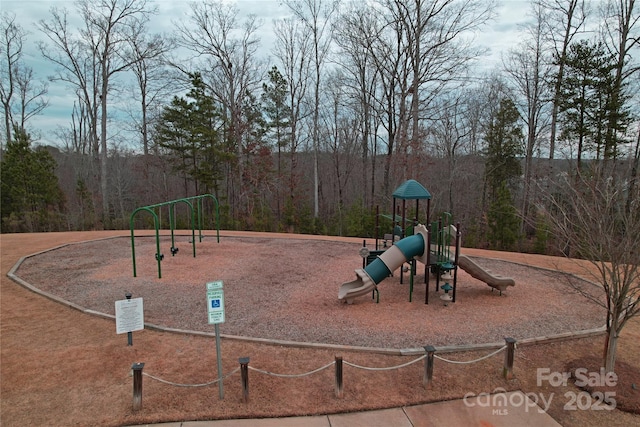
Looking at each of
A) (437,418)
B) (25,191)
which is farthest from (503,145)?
(25,191)

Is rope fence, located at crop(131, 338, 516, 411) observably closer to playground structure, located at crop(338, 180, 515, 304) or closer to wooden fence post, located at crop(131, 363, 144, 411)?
wooden fence post, located at crop(131, 363, 144, 411)

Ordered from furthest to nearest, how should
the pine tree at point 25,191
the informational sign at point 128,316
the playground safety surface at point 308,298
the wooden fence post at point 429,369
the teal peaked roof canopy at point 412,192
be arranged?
the pine tree at point 25,191 → the teal peaked roof canopy at point 412,192 → the playground safety surface at point 308,298 → the informational sign at point 128,316 → the wooden fence post at point 429,369

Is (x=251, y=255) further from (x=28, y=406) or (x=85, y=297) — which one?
(x=28, y=406)

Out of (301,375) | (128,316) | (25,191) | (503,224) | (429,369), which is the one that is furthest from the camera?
(25,191)

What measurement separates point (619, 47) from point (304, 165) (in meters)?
21.6

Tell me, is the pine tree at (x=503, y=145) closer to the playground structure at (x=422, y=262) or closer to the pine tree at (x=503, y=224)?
the pine tree at (x=503, y=224)

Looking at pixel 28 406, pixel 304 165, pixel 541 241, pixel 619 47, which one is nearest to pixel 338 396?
pixel 28 406

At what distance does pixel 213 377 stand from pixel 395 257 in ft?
13.9

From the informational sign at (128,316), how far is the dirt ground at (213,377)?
429mm

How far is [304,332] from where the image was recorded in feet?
18.8

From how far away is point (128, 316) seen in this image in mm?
4855

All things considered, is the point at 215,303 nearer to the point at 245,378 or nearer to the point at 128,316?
the point at 245,378

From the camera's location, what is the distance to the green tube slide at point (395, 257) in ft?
23.4

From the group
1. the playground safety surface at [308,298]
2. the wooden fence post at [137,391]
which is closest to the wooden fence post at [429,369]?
the playground safety surface at [308,298]
